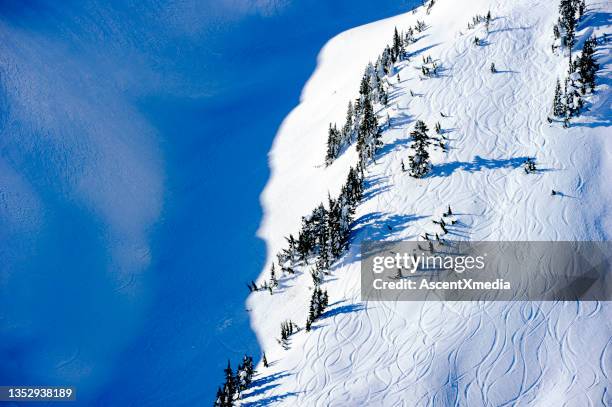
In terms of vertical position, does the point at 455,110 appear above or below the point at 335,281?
above

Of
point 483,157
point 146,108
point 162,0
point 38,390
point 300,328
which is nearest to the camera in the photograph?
point 300,328

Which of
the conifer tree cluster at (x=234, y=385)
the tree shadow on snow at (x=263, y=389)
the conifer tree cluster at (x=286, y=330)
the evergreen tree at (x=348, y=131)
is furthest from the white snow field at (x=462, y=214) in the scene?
the evergreen tree at (x=348, y=131)

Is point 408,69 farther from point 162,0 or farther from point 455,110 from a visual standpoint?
point 162,0

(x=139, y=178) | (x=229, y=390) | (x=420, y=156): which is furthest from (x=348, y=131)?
(x=229, y=390)

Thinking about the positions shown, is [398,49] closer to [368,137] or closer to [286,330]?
[368,137]

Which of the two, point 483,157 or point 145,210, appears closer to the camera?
point 483,157

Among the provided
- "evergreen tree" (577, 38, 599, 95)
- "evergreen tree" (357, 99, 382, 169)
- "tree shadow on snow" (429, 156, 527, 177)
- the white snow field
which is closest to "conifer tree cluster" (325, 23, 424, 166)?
"evergreen tree" (357, 99, 382, 169)

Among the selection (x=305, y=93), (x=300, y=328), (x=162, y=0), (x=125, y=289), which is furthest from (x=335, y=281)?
(x=162, y=0)

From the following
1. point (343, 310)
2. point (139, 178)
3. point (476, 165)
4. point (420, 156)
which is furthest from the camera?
point (139, 178)
